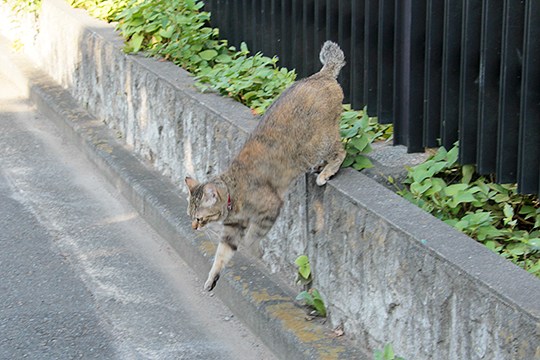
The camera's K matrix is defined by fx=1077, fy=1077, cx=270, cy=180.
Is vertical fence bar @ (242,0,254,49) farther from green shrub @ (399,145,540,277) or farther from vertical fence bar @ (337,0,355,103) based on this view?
green shrub @ (399,145,540,277)

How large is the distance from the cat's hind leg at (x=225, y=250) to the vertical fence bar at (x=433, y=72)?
1210 mm

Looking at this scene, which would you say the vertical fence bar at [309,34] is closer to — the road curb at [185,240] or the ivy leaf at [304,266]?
the road curb at [185,240]

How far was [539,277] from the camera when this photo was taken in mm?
4621

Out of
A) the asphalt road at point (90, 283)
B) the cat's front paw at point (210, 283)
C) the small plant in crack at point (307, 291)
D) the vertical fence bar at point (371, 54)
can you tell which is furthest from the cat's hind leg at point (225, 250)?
the vertical fence bar at point (371, 54)

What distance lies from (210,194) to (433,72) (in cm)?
140

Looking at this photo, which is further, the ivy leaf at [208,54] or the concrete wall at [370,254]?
the ivy leaf at [208,54]

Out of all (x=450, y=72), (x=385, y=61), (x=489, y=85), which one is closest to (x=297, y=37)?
(x=385, y=61)

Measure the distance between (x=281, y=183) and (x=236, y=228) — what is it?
1.32ft

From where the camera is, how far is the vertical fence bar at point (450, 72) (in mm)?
5652

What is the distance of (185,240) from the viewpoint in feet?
23.5

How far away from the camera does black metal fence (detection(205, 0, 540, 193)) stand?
522 centimetres

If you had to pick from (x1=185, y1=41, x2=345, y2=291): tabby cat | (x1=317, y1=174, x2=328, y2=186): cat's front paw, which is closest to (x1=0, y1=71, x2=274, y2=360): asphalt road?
(x1=185, y1=41, x2=345, y2=291): tabby cat

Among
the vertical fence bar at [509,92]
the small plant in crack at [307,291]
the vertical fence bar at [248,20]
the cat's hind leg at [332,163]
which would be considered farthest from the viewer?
the vertical fence bar at [248,20]

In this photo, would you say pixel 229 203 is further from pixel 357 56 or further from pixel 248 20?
pixel 248 20
